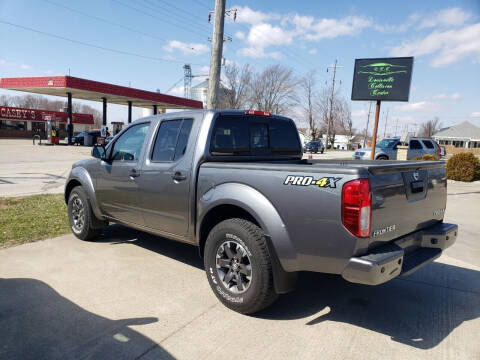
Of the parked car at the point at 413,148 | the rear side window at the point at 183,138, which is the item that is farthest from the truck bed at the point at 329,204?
the parked car at the point at 413,148

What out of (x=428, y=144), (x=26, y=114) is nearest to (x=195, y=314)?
(x=428, y=144)

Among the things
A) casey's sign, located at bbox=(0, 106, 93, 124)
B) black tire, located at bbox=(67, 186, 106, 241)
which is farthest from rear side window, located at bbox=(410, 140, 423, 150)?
casey's sign, located at bbox=(0, 106, 93, 124)

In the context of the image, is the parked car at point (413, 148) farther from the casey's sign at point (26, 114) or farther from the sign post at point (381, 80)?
the casey's sign at point (26, 114)

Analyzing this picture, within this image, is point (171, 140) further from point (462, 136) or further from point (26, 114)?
point (462, 136)

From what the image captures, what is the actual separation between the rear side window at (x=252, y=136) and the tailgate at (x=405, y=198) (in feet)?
5.70

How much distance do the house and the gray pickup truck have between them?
8138 centimetres

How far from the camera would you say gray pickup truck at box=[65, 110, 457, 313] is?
2.62m

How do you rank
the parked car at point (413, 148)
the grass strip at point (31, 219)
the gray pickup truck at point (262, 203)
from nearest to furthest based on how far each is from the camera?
the gray pickup truck at point (262, 203) < the grass strip at point (31, 219) < the parked car at point (413, 148)

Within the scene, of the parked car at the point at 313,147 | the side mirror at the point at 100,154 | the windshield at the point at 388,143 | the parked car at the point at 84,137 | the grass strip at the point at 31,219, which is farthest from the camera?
the parked car at the point at 313,147

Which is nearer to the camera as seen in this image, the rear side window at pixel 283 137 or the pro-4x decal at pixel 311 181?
the pro-4x decal at pixel 311 181

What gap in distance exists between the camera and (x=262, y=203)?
118 inches

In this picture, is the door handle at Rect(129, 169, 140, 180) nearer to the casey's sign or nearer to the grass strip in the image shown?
the grass strip

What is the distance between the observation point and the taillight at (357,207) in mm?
2527

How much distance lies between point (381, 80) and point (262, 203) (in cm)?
955
